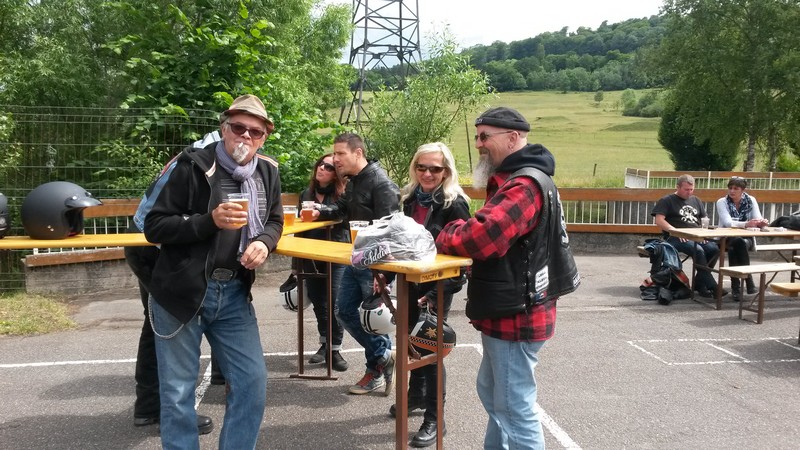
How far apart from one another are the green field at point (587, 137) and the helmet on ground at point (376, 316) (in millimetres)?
13379

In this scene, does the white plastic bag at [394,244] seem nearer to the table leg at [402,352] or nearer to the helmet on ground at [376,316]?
the table leg at [402,352]

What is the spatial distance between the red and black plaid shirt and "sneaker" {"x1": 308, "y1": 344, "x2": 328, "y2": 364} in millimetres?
2955

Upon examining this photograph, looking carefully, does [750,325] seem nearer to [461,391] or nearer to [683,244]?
[683,244]

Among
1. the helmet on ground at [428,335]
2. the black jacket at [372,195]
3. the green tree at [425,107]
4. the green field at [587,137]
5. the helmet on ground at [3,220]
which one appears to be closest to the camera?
the helmet on ground at [428,335]

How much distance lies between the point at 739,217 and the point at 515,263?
26.1 ft

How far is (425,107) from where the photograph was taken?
14914 mm

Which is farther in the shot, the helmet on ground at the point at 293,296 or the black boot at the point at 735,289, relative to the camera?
the black boot at the point at 735,289

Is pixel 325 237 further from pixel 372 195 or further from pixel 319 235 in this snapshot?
pixel 372 195

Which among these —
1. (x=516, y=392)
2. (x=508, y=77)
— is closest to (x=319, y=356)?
(x=516, y=392)

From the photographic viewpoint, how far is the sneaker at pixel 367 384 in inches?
200

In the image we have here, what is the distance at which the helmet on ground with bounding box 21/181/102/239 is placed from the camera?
4.42 m

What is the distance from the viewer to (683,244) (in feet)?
30.3

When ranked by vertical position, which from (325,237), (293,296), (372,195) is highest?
(372,195)

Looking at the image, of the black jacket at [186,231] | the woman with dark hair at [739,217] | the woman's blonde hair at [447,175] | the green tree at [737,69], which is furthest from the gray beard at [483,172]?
the green tree at [737,69]
